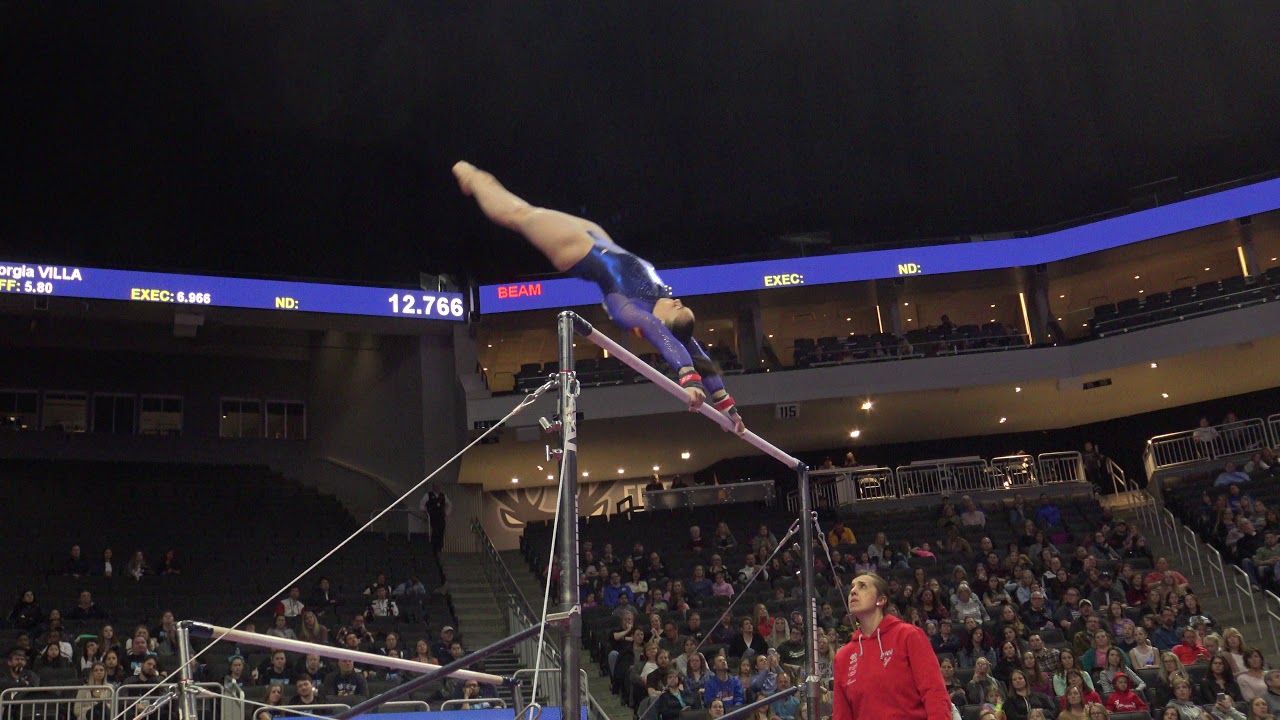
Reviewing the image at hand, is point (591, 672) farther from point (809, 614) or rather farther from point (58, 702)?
point (809, 614)

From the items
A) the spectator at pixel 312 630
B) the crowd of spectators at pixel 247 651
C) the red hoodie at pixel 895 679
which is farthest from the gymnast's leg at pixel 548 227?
the spectator at pixel 312 630

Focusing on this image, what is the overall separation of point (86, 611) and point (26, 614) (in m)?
0.65

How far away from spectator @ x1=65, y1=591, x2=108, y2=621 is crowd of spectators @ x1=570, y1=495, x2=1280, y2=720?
595cm

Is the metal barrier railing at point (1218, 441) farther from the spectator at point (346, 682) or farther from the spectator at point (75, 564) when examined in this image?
the spectator at point (75, 564)

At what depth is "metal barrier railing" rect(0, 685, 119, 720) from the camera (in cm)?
930

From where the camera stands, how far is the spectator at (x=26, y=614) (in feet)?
42.0

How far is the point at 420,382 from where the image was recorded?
21.2 metres

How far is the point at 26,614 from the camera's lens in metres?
12.9

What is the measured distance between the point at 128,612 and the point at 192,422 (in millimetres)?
10413

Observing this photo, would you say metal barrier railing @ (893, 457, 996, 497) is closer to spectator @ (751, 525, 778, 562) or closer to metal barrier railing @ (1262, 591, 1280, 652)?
spectator @ (751, 525, 778, 562)

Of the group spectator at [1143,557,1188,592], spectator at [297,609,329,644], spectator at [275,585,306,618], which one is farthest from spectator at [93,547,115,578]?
spectator at [1143,557,1188,592]

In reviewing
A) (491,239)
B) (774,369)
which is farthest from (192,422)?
(774,369)

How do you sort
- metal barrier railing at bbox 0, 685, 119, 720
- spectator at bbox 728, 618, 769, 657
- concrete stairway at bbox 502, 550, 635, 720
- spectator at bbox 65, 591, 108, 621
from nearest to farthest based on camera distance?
metal barrier railing at bbox 0, 685, 119, 720
spectator at bbox 728, 618, 769, 657
concrete stairway at bbox 502, 550, 635, 720
spectator at bbox 65, 591, 108, 621

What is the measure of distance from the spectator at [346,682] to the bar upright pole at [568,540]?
23.2ft
